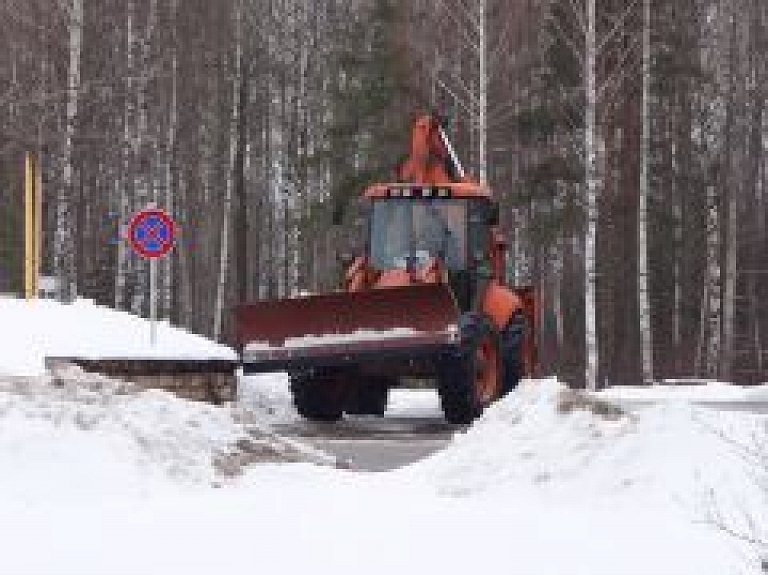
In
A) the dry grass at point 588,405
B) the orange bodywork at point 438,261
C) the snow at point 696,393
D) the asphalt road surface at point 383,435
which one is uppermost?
the orange bodywork at point 438,261

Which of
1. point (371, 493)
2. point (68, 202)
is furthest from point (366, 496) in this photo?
point (68, 202)

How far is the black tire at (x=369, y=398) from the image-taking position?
18.2 metres

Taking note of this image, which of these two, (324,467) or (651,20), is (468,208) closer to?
(324,467)

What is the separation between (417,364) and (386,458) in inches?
171

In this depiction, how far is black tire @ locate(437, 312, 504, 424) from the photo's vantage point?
15.7m

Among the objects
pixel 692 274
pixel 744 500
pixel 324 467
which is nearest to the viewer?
pixel 744 500

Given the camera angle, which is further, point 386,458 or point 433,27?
point 433,27

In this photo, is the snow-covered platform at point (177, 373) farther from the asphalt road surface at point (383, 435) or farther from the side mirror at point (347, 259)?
the side mirror at point (347, 259)

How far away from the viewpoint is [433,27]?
40625 mm

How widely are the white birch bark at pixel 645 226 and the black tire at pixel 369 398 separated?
10125 mm

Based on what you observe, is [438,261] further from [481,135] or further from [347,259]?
[481,135]

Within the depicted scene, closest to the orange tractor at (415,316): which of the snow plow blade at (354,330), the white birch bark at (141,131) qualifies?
the snow plow blade at (354,330)

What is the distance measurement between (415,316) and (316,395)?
2549mm

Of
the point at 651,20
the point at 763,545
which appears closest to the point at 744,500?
the point at 763,545
